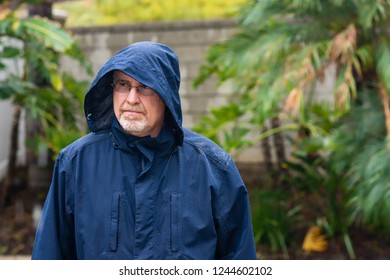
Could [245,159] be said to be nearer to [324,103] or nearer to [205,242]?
[324,103]

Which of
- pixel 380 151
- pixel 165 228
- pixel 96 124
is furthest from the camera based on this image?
pixel 380 151

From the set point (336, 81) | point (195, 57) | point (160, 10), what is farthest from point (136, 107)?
point (160, 10)

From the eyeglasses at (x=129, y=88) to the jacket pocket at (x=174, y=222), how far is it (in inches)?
14.2

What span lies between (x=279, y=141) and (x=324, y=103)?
77 cm

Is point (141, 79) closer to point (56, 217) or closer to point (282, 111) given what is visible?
point (56, 217)

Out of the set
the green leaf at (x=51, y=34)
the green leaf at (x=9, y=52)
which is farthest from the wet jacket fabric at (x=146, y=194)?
the green leaf at (x=9, y=52)

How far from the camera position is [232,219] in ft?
8.26

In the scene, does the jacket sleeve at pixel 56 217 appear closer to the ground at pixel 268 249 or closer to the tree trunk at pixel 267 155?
the ground at pixel 268 249

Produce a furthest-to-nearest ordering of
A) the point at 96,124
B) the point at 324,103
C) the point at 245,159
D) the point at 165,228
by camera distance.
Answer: the point at 245,159, the point at 324,103, the point at 96,124, the point at 165,228

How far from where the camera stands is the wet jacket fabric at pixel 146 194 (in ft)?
7.85

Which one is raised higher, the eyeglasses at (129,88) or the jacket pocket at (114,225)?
the eyeglasses at (129,88)

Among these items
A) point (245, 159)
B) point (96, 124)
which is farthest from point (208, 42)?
point (96, 124)

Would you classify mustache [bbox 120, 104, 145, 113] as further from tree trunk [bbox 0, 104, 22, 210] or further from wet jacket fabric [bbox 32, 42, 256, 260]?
tree trunk [bbox 0, 104, 22, 210]

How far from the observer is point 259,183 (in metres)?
8.31
